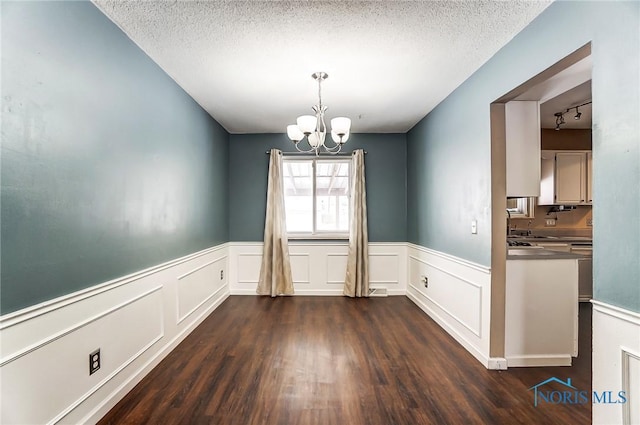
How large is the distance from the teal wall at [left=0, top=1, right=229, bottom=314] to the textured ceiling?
302mm

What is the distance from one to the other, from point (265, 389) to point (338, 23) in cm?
264

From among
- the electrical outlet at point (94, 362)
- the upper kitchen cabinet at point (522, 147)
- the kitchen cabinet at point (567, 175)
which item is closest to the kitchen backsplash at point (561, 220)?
the kitchen cabinet at point (567, 175)

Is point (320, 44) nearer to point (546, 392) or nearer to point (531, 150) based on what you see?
point (531, 150)

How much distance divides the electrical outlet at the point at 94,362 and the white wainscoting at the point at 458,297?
2.89m

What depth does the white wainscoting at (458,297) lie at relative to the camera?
2592 mm

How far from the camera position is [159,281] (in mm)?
2594

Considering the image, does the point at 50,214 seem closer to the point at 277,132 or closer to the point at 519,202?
the point at 277,132

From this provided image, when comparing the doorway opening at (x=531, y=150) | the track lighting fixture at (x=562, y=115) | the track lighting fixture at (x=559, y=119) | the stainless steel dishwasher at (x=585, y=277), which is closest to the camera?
the doorway opening at (x=531, y=150)

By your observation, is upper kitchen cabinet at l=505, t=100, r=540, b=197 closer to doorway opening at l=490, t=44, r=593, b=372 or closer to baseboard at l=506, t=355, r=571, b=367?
doorway opening at l=490, t=44, r=593, b=372

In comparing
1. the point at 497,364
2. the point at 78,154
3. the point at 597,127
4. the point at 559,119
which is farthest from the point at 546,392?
the point at 559,119

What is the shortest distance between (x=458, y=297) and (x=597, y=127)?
2.03 meters

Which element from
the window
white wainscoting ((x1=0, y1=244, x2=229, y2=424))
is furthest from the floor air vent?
white wainscoting ((x1=0, y1=244, x2=229, y2=424))

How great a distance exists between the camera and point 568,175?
14.6 feet

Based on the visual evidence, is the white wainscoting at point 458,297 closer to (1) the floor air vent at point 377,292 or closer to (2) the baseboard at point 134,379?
(1) the floor air vent at point 377,292
